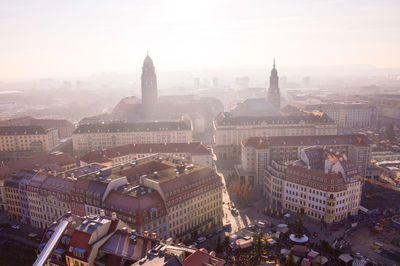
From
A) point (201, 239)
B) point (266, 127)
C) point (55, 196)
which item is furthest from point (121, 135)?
point (201, 239)

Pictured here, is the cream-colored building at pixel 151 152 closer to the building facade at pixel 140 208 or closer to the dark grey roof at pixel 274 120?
the dark grey roof at pixel 274 120

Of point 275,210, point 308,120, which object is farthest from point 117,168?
point 308,120

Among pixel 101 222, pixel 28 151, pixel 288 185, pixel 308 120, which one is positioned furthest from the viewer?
pixel 308 120

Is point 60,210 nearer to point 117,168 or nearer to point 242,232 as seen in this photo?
point 117,168

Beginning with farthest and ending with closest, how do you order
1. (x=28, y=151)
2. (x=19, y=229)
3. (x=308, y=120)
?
(x=308, y=120) < (x=28, y=151) < (x=19, y=229)

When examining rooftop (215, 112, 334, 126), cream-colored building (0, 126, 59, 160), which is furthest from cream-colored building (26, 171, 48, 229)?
rooftop (215, 112, 334, 126)

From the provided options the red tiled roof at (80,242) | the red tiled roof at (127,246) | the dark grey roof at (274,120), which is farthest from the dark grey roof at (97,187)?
the dark grey roof at (274,120)
